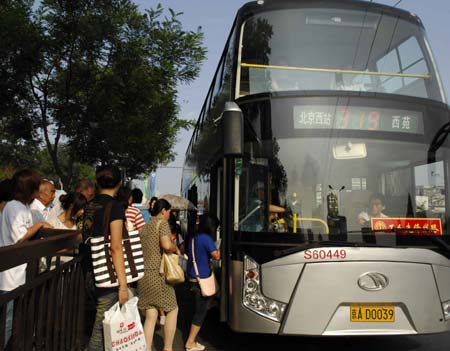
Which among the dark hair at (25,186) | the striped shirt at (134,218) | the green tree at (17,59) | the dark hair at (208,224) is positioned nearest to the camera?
the dark hair at (25,186)

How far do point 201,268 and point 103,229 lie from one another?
1.98m

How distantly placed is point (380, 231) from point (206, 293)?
2.03 m

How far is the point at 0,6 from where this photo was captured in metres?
10.9

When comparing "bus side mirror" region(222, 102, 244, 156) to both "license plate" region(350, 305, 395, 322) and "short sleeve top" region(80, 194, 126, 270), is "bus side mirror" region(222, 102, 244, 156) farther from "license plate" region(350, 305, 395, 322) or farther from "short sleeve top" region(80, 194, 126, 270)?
"license plate" region(350, 305, 395, 322)

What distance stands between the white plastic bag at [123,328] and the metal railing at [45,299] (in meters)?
0.43

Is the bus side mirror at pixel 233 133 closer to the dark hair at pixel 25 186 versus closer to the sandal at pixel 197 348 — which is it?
the dark hair at pixel 25 186

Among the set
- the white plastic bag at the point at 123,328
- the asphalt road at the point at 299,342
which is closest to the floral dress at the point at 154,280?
the asphalt road at the point at 299,342

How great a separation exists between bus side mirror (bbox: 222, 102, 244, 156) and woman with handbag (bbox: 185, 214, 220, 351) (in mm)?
1167

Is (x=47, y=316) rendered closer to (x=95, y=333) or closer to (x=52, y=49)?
(x=95, y=333)

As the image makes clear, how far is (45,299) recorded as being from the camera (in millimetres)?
3553

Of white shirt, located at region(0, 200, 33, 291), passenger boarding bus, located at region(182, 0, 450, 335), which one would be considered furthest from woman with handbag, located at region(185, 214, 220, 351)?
white shirt, located at region(0, 200, 33, 291)

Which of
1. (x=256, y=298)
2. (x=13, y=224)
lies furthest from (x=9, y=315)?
(x=256, y=298)

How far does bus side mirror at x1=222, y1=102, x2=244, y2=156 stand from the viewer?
15.8 feet

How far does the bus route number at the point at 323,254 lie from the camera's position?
4613 mm
